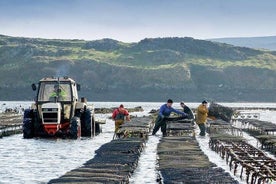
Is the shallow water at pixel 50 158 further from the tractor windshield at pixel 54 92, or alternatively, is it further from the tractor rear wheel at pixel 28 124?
the tractor windshield at pixel 54 92

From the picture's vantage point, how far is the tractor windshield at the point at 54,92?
38000mm

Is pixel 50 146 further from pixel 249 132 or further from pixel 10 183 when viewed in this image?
pixel 249 132

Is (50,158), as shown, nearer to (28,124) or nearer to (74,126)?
(74,126)

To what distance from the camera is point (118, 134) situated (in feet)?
127

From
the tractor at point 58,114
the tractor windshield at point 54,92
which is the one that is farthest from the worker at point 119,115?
the tractor windshield at point 54,92

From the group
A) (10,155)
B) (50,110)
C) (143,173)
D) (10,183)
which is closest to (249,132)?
(50,110)

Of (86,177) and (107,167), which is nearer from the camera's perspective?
(86,177)

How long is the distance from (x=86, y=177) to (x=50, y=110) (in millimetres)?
17360

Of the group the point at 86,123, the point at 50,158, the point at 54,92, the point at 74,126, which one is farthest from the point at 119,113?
the point at 50,158

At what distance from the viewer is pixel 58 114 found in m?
36.5

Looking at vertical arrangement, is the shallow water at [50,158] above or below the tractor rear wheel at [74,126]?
below

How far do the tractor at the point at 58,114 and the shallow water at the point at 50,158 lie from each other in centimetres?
68

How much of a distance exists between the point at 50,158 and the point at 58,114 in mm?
7608

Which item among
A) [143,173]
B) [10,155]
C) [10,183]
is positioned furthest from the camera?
[10,155]
